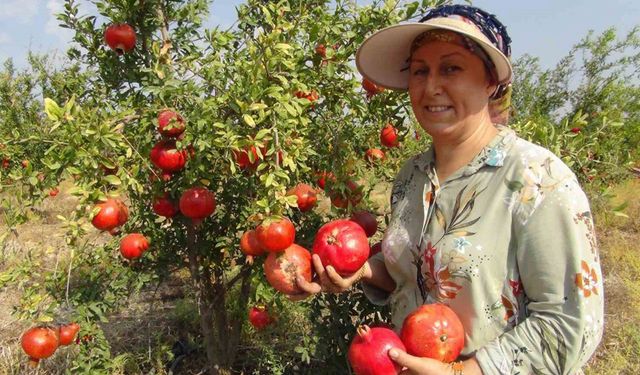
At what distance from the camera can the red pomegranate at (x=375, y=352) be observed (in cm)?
127

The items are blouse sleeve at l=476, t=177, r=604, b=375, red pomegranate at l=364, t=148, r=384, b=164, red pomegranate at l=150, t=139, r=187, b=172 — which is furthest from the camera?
red pomegranate at l=364, t=148, r=384, b=164

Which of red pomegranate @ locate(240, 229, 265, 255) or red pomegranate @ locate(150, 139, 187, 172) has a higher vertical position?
red pomegranate @ locate(150, 139, 187, 172)

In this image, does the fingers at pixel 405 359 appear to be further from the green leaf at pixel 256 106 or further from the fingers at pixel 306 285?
the green leaf at pixel 256 106

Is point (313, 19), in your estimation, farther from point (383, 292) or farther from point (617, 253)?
point (617, 253)

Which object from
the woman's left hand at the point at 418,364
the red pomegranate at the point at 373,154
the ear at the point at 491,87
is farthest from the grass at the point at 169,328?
the woman's left hand at the point at 418,364

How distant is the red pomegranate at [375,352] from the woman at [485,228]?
0.04 m

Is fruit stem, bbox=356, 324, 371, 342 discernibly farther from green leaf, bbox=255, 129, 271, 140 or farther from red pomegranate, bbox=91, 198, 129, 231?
red pomegranate, bbox=91, 198, 129, 231

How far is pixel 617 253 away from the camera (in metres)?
5.69

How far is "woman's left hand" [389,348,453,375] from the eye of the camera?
1.22 meters

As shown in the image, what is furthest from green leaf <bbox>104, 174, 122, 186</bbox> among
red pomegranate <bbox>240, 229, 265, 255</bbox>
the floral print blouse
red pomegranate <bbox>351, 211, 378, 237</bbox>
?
the floral print blouse

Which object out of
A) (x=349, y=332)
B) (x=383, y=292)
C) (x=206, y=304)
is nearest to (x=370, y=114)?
(x=383, y=292)

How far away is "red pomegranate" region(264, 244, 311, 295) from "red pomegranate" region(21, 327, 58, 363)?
1510mm

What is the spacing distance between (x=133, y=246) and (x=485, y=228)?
1747 mm

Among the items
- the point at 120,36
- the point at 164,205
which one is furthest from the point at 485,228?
the point at 120,36
